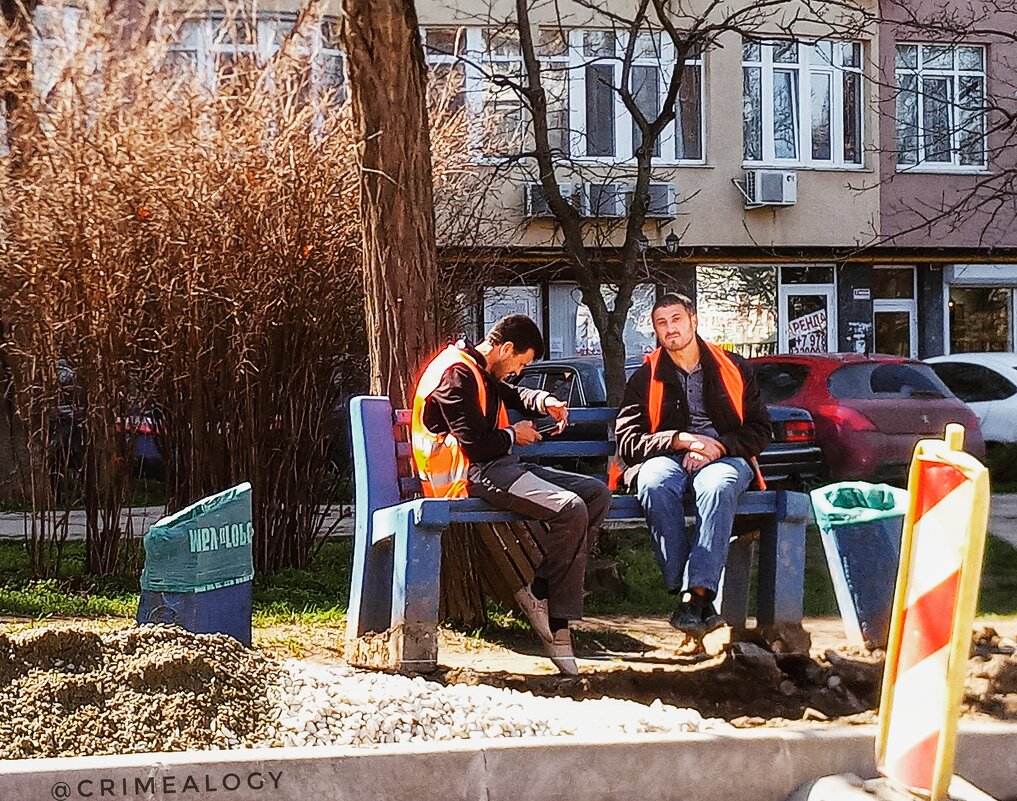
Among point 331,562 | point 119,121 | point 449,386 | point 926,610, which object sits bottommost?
point 331,562

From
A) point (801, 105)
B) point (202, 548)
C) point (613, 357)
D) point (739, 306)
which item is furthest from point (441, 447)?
point (801, 105)

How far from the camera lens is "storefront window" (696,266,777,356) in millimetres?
25469

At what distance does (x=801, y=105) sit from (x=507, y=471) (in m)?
19.9

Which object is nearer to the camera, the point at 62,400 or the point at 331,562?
the point at 62,400

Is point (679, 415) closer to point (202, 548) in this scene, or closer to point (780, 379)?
point (202, 548)

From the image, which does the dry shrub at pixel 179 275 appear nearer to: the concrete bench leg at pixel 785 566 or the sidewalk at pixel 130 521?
the sidewalk at pixel 130 521

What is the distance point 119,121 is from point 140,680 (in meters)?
4.47

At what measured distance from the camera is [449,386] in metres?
6.35

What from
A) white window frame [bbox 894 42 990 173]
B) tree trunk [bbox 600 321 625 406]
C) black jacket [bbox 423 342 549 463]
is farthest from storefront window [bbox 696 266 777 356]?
black jacket [bbox 423 342 549 463]

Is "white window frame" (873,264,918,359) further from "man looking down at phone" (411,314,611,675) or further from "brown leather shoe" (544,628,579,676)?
"brown leather shoe" (544,628,579,676)

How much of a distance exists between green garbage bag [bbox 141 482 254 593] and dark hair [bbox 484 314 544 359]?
4.13ft

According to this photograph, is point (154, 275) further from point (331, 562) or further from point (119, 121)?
point (331, 562)

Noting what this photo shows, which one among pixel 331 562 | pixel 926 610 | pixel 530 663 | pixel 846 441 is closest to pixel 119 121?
pixel 331 562

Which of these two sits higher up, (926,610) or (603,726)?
(926,610)
